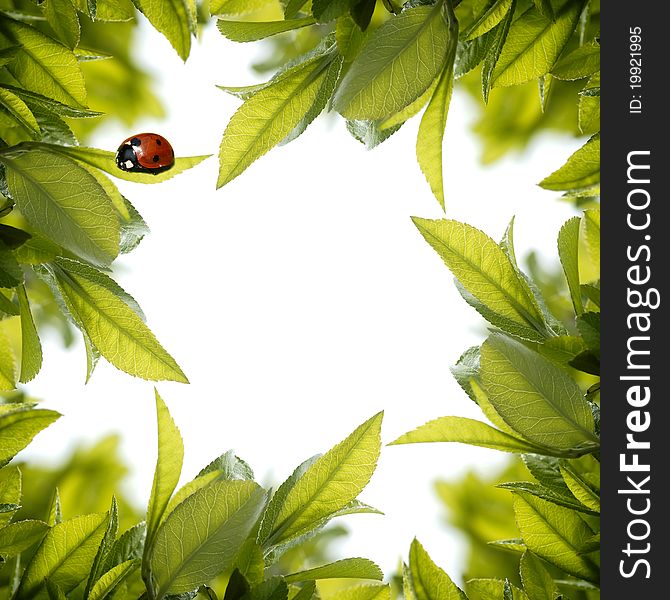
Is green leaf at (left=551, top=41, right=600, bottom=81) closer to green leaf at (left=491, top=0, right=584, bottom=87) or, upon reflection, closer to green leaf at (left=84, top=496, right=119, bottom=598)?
green leaf at (left=491, top=0, right=584, bottom=87)

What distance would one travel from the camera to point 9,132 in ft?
1.57

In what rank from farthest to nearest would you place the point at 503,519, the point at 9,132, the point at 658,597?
1. the point at 503,519
2. the point at 9,132
3. the point at 658,597

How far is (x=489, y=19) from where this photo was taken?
0.44 metres

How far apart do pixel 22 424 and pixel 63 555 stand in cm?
9

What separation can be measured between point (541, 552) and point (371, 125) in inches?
11.4

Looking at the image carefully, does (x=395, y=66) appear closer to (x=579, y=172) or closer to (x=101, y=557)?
(x=579, y=172)

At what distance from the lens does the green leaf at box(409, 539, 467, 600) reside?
392mm

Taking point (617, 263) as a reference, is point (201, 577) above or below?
below

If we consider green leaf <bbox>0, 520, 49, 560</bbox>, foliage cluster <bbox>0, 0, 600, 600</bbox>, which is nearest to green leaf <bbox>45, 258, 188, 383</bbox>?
foliage cluster <bbox>0, 0, 600, 600</bbox>

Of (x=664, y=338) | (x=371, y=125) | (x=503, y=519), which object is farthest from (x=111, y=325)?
(x=503, y=519)

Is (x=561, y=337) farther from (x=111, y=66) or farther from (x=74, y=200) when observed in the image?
(x=111, y=66)

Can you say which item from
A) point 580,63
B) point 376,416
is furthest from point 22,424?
point 580,63

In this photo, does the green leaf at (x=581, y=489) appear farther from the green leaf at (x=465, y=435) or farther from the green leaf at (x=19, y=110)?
the green leaf at (x=19, y=110)

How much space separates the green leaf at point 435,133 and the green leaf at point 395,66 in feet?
0.09
